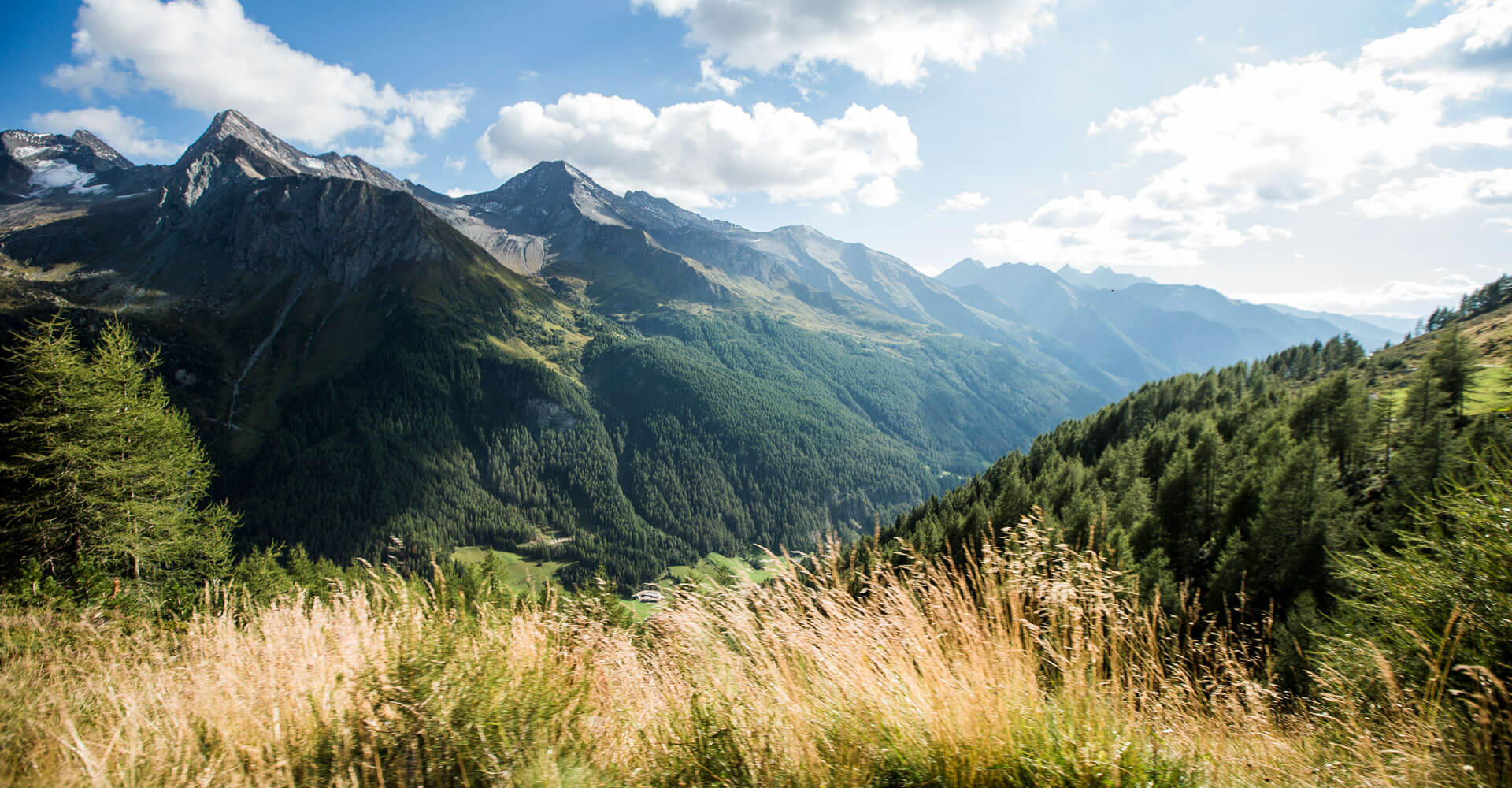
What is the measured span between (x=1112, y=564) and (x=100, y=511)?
2711cm

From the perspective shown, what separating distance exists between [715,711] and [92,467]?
18196 millimetres

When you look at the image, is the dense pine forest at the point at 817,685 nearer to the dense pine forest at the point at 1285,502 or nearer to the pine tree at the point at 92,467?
the dense pine forest at the point at 1285,502

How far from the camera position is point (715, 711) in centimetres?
334

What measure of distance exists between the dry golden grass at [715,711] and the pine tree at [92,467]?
12.1 metres

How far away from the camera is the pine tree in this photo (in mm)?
12164

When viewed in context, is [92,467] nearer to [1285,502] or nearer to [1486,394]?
[1285,502]

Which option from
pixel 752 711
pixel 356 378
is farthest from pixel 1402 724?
pixel 356 378

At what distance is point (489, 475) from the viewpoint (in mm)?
167125

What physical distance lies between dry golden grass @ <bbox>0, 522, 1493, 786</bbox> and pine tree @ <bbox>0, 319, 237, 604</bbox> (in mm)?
12079

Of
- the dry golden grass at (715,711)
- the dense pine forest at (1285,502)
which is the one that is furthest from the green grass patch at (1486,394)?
the dry golden grass at (715,711)

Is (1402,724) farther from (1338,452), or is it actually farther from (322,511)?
(322,511)

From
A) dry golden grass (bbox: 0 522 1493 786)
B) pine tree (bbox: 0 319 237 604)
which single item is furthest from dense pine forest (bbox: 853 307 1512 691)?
pine tree (bbox: 0 319 237 604)

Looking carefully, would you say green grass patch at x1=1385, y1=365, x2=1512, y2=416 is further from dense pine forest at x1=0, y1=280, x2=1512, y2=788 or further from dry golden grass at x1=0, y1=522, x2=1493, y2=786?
dry golden grass at x1=0, y1=522, x2=1493, y2=786

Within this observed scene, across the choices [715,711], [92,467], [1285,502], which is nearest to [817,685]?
[715,711]
